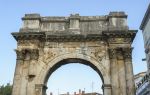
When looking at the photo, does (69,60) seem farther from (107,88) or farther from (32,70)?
(107,88)

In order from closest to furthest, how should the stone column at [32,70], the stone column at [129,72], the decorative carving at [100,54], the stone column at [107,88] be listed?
the stone column at [129,72]
the stone column at [107,88]
the stone column at [32,70]
the decorative carving at [100,54]

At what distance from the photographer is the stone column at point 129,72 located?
51.2 ft

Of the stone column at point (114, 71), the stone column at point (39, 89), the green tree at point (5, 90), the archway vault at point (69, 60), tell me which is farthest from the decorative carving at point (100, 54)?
the green tree at point (5, 90)

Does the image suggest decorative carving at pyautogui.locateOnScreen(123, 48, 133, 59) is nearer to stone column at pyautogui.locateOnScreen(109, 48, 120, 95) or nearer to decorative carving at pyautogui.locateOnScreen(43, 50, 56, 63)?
stone column at pyautogui.locateOnScreen(109, 48, 120, 95)

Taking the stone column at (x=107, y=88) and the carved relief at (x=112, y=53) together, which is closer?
the stone column at (x=107, y=88)

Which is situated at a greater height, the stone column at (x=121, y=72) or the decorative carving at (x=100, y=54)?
the decorative carving at (x=100, y=54)

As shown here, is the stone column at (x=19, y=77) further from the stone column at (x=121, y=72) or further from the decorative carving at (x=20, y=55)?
the stone column at (x=121, y=72)

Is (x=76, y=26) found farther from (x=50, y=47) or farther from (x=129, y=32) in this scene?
(x=129, y=32)

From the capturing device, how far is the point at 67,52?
55.5 ft

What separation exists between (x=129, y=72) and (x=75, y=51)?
359 centimetres

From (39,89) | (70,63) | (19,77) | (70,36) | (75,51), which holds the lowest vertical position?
(39,89)

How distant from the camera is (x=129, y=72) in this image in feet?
52.5

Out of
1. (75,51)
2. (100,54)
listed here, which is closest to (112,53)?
(100,54)

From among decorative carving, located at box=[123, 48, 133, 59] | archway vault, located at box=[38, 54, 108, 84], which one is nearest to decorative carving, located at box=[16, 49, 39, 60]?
archway vault, located at box=[38, 54, 108, 84]
